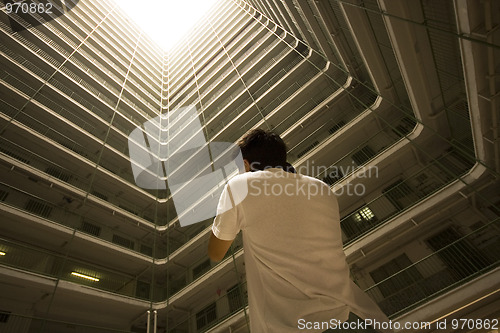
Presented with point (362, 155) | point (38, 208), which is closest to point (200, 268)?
point (38, 208)

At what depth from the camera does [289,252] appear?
3.53 ft

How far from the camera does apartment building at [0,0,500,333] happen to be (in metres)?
6.10

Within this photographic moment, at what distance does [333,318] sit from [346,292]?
11cm

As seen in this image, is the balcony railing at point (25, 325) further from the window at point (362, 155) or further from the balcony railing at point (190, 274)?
the window at point (362, 155)

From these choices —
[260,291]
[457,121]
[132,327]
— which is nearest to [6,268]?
[132,327]

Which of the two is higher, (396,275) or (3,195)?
(3,195)

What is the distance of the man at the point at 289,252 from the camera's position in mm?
985

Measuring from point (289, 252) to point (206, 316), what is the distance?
12478 millimetres

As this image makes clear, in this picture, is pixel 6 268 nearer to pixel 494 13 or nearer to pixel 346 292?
pixel 346 292

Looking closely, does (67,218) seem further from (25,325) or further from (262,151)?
(262,151)

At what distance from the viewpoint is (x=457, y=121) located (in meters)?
7.80

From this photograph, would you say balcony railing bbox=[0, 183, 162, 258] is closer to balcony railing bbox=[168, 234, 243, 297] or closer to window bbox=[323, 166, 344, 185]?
balcony railing bbox=[168, 234, 243, 297]

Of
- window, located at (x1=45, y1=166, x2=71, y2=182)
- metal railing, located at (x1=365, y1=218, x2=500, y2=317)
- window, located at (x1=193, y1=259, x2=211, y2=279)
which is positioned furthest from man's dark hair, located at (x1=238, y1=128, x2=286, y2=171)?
window, located at (x1=45, y1=166, x2=71, y2=182)

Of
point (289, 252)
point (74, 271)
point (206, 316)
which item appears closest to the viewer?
point (289, 252)
